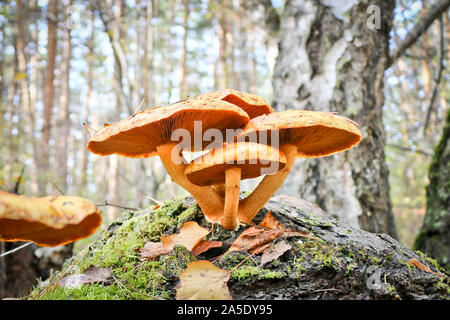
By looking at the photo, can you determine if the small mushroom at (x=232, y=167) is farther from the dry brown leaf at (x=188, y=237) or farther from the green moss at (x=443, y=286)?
the green moss at (x=443, y=286)

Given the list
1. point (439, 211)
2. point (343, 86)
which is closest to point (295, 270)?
point (343, 86)

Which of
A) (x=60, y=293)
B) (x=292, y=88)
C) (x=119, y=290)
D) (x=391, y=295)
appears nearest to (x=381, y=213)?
(x=292, y=88)

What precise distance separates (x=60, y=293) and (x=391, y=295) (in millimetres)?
1704

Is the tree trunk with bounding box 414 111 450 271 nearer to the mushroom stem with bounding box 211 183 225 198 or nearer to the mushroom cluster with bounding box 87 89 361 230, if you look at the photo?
the mushroom cluster with bounding box 87 89 361 230

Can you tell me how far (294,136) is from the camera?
1884 mm

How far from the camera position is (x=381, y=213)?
11.6 feet

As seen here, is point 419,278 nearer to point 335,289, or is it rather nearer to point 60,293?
point 335,289

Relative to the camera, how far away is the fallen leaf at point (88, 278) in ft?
5.50

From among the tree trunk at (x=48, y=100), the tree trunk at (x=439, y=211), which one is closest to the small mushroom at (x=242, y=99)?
the tree trunk at (x=439, y=211)

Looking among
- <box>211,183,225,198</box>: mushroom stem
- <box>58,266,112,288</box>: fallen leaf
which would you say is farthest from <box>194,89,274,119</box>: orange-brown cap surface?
<box>58,266,112,288</box>: fallen leaf

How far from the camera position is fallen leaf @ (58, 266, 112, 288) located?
1.68 metres

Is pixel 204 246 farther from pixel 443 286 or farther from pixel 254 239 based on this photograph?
pixel 443 286

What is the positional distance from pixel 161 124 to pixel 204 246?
0.74 meters

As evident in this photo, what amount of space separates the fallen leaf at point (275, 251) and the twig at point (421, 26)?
3366mm
